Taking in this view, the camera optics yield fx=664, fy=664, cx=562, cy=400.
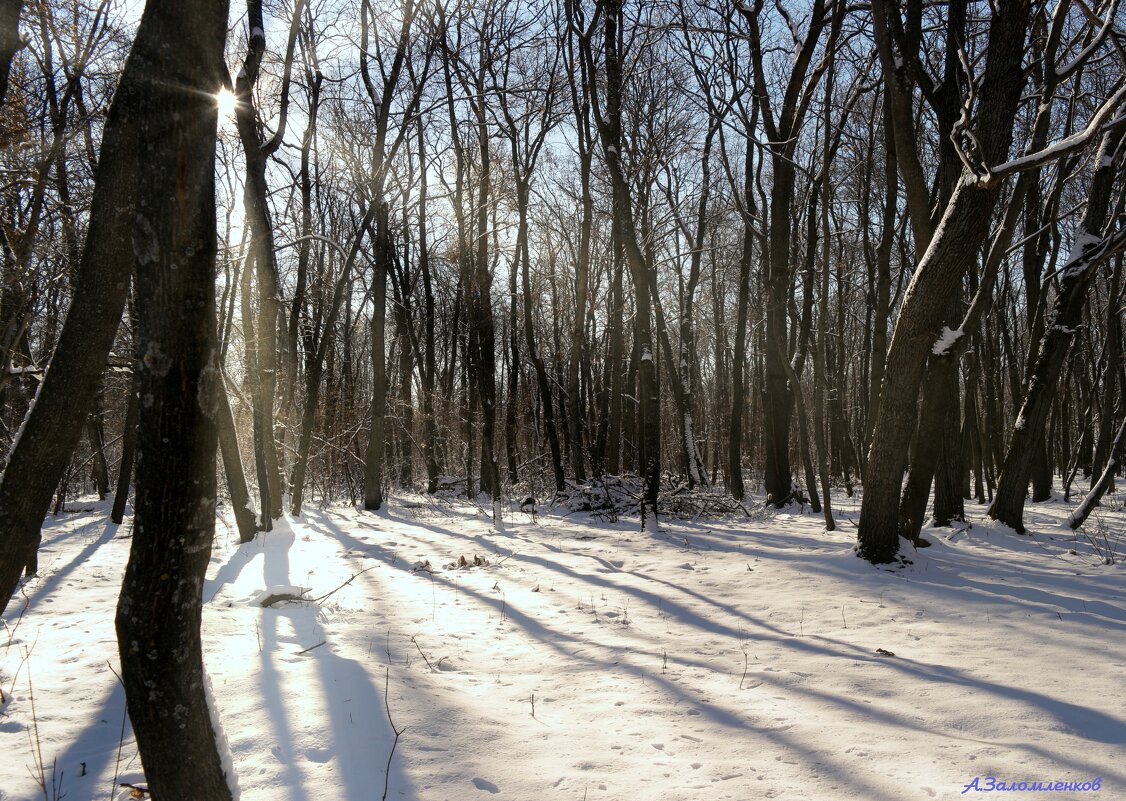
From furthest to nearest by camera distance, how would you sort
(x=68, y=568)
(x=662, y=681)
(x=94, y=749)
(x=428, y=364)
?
1. (x=428, y=364)
2. (x=68, y=568)
3. (x=662, y=681)
4. (x=94, y=749)

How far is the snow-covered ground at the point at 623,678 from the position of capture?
2756 mm

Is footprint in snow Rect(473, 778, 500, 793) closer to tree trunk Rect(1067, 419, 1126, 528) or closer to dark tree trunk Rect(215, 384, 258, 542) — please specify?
dark tree trunk Rect(215, 384, 258, 542)

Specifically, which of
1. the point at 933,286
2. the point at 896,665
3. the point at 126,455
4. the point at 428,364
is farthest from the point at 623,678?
the point at 428,364

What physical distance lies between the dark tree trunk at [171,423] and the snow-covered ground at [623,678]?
80 cm

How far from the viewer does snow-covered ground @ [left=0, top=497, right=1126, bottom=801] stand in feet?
9.04

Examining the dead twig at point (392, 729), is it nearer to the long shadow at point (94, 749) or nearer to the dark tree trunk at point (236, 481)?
the long shadow at point (94, 749)

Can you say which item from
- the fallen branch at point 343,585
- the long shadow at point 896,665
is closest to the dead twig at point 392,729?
the long shadow at point 896,665

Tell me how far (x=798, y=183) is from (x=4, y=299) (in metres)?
17.3

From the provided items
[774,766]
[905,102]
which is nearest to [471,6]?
[905,102]

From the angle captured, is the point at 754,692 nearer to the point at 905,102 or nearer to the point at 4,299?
the point at 905,102

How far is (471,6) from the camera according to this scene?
1178 cm

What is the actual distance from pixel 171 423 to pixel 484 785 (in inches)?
74.3

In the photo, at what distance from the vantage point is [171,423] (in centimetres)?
196

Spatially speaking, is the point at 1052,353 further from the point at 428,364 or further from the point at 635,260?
the point at 428,364
